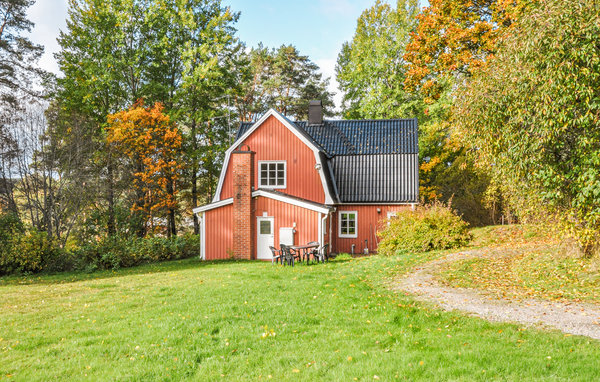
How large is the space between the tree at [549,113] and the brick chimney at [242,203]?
961 cm

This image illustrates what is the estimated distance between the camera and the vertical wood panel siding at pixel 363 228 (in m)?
19.8

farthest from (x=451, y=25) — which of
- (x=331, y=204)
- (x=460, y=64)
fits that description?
(x=331, y=204)

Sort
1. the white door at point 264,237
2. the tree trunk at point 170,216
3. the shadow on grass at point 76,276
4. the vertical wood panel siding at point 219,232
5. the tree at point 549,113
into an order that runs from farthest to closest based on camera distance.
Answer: the tree trunk at point 170,216 < the vertical wood panel siding at point 219,232 < the white door at point 264,237 < the shadow on grass at point 76,276 < the tree at point 549,113

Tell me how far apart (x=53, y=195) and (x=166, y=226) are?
6744 millimetres

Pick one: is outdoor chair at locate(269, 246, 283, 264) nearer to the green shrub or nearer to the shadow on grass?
the shadow on grass

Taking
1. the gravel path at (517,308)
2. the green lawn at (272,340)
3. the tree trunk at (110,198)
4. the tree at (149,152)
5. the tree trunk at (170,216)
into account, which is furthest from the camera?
the tree trunk at (170,216)

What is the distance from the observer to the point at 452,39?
59.2 ft

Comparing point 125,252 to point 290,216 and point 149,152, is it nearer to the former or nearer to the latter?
point 290,216

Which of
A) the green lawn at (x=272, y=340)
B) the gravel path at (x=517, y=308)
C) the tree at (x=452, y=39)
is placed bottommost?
the green lawn at (x=272, y=340)

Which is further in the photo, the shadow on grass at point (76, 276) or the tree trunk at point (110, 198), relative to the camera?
the tree trunk at point (110, 198)

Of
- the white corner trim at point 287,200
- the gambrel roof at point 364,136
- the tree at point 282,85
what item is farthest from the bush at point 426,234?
the tree at point 282,85

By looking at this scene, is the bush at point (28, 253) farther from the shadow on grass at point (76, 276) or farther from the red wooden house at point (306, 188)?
the red wooden house at point (306, 188)

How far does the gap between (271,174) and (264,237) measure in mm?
3805

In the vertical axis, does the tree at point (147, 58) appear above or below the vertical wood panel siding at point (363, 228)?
above
